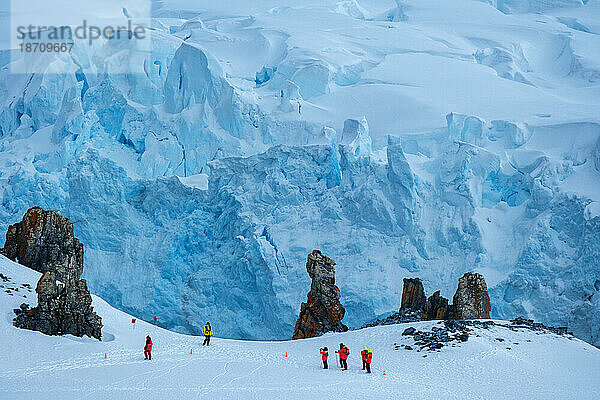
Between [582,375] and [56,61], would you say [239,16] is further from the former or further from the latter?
[582,375]

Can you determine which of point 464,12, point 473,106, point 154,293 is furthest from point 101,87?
point 464,12

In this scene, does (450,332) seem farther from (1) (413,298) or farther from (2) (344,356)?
(1) (413,298)

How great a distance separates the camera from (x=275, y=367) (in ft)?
56.6

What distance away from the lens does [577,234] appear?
3100 centimetres

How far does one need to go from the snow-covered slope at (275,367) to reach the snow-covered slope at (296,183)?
9.91 meters

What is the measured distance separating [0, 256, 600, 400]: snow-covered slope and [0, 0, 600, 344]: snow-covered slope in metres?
9.91

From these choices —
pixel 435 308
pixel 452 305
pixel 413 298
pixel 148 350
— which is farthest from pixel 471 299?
pixel 148 350

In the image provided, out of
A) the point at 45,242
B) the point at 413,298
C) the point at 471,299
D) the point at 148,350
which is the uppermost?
the point at 148,350

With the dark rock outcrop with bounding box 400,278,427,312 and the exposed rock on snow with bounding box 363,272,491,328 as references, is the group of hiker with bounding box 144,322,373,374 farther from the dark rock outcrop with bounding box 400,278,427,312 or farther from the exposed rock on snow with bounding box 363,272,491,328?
the dark rock outcrop with bounding box 400,278,427,312

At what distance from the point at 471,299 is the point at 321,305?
5676 millimetres

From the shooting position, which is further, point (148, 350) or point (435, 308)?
point (435, 308)

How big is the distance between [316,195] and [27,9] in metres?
46.4

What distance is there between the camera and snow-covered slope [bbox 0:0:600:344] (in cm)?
3192

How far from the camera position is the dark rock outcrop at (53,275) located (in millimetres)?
18359
